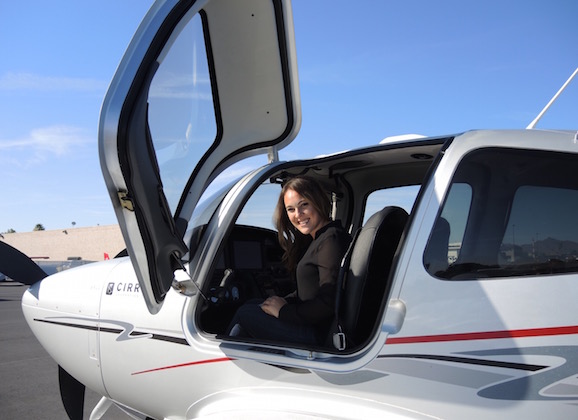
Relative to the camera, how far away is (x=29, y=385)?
466cm

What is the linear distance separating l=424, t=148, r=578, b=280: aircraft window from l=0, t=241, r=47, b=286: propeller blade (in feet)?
9.47

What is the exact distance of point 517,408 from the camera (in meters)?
1.52

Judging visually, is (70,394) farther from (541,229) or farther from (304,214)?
(541,229)

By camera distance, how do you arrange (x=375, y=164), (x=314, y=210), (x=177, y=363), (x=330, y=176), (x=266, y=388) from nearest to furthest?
(x=266, y=388) < (x=177, y=363) < (x=314, y=210) < (x=375, y=164) < (x=330, y=176)

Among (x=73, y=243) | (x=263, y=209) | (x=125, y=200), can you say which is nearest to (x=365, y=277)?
(x=125, y=200)

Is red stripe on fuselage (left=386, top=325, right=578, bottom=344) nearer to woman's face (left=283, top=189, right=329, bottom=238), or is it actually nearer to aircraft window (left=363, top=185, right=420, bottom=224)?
woman's face (left=283, top=189, right=329, bottom=238)

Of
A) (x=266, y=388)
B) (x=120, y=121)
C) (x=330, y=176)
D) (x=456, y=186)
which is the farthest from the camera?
(x=330, y=176)

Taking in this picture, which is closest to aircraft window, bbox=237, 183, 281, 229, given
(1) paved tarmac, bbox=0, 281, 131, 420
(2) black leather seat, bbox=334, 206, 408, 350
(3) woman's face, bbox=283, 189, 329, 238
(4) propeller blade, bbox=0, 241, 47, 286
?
(3) woman's face, bbox=283, 189, 329, 238

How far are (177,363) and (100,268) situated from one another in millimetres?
989

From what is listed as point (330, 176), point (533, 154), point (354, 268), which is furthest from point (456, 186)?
point (330, 176)

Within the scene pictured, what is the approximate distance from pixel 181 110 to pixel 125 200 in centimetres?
69

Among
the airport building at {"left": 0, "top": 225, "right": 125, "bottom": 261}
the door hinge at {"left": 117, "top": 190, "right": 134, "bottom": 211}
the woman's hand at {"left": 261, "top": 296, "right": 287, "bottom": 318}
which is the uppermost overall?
the door hinge at {"left": 117, "top": 190, "right": 134, "bottom": 211}

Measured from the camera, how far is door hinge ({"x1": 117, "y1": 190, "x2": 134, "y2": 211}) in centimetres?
173

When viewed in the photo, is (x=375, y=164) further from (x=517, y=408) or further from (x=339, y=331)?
(x=517, y=408)
